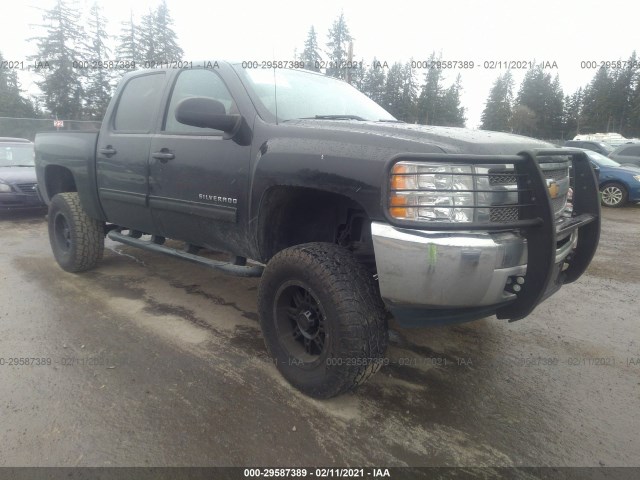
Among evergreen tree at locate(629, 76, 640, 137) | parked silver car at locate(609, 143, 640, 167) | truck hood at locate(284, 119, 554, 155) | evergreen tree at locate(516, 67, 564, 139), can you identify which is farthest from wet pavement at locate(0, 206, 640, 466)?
evergreen tree at locate(629, 76, 640, 137)

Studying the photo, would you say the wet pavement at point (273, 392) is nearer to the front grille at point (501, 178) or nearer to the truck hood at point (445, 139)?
the front grille at point (501, 178)

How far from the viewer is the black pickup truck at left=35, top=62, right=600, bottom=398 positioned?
2.09 m

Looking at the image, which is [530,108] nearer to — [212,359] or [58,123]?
[58,123]

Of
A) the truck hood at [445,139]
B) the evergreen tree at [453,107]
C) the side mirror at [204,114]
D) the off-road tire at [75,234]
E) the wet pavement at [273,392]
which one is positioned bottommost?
the wet pavement at [273,392]

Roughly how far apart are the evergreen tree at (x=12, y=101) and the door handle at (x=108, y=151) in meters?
36.5

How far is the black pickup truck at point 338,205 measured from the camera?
209 centimetres

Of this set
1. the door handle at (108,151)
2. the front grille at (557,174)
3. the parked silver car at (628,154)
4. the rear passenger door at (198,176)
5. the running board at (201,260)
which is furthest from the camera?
the parked silver car at (628,154)

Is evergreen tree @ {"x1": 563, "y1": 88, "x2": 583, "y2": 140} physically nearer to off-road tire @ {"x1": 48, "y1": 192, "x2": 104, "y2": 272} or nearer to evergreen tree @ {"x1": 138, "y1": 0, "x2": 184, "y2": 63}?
evergreen tree @ {"x1": 138, "y1": 0, "x2": 184, "y2": 63}

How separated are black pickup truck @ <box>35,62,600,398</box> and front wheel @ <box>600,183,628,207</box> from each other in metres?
9.92

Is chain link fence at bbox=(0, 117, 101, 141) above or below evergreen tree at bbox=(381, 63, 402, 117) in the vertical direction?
below

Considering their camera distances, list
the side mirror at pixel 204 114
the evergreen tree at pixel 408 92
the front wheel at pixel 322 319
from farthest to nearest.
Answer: the evergreen tree at pixel 408 92
the side mirror at pixel 204 114
the front wheel at pixel 322 319

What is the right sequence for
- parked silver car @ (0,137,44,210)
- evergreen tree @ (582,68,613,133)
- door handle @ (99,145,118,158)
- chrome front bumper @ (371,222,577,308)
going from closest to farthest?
chrome front bumper @ (371,222,577,308) < door handle @ (99,145,118,158) < parked silver car @ (0,137,44,210) < evergreen tree @ (582,68,613,133)

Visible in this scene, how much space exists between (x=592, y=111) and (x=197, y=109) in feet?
211

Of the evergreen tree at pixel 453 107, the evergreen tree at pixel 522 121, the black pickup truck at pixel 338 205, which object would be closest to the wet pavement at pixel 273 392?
the black pickup truck at pixel 338 205
